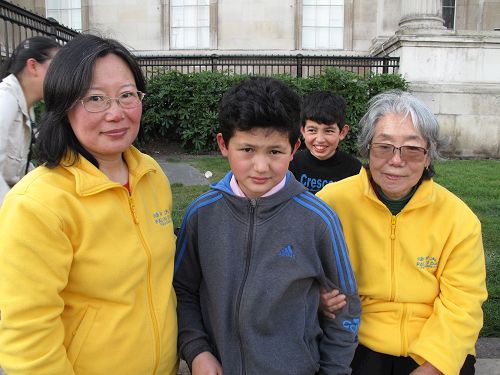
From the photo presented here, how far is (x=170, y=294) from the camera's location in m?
1.95

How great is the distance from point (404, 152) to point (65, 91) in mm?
1497

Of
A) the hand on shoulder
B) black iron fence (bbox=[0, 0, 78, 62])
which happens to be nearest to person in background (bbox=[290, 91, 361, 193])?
the hand on shoulder

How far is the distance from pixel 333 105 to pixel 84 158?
2.36 m

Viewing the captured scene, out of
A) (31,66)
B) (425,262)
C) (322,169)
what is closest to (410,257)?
(425,262)

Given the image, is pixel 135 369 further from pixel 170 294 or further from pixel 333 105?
pixel 333 105

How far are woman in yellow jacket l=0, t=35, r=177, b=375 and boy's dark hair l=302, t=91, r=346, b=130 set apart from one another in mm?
1988

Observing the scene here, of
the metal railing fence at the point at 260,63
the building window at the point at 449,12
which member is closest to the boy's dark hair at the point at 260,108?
the metal railing fence at the point at 260,63

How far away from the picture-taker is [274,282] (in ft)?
6.14

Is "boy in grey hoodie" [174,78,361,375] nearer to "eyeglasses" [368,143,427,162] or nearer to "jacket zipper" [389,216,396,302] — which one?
"jacket zipper" [389,216,396,302]

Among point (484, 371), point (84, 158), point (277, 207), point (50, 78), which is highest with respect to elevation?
point (50, 78)

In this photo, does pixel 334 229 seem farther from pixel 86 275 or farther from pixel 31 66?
pixel 31 66

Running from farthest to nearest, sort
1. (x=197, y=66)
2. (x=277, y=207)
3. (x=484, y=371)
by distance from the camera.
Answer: (x=197, y=66), (x=484, y=371), (x=277, y=207)

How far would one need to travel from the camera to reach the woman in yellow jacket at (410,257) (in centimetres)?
217

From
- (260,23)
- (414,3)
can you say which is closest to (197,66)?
(260,23)
